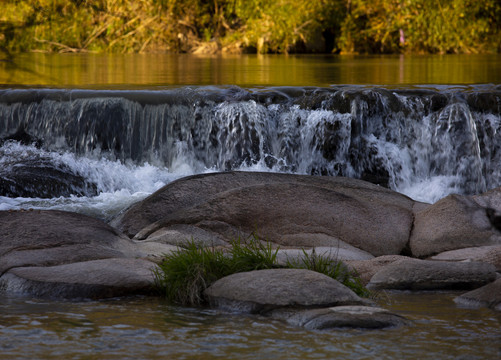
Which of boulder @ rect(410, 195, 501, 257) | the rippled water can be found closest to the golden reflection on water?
boulder @ rect(410, 195, 501, 257)

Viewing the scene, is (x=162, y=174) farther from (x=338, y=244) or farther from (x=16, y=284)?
(x=16, y=284)

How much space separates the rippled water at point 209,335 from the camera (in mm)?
4801

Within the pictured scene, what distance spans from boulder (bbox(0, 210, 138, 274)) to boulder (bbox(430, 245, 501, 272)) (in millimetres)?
2834

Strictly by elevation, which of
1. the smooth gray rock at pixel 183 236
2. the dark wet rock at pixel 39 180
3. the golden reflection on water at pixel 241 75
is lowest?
the dark wet rock at pixel 39 180

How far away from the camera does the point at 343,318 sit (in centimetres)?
525

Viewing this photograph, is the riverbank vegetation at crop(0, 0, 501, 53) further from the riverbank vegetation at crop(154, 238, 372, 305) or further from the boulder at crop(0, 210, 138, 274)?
the riverbank vegetation at crop(154, 238, 372, 305)

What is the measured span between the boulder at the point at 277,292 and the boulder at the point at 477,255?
6.30 feet

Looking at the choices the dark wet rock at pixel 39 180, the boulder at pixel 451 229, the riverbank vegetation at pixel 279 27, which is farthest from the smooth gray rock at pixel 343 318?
the riverbank vegetation at pixel 279 27

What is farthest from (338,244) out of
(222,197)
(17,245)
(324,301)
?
(17,245)

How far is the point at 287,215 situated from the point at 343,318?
2962 mm

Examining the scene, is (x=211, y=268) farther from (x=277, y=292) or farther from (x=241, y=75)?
(x=241, y=75)

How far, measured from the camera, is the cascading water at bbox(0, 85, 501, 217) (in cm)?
1278

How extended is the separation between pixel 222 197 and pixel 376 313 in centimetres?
316

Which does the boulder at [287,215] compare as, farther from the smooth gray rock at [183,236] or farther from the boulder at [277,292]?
the boulder at [277,292]
